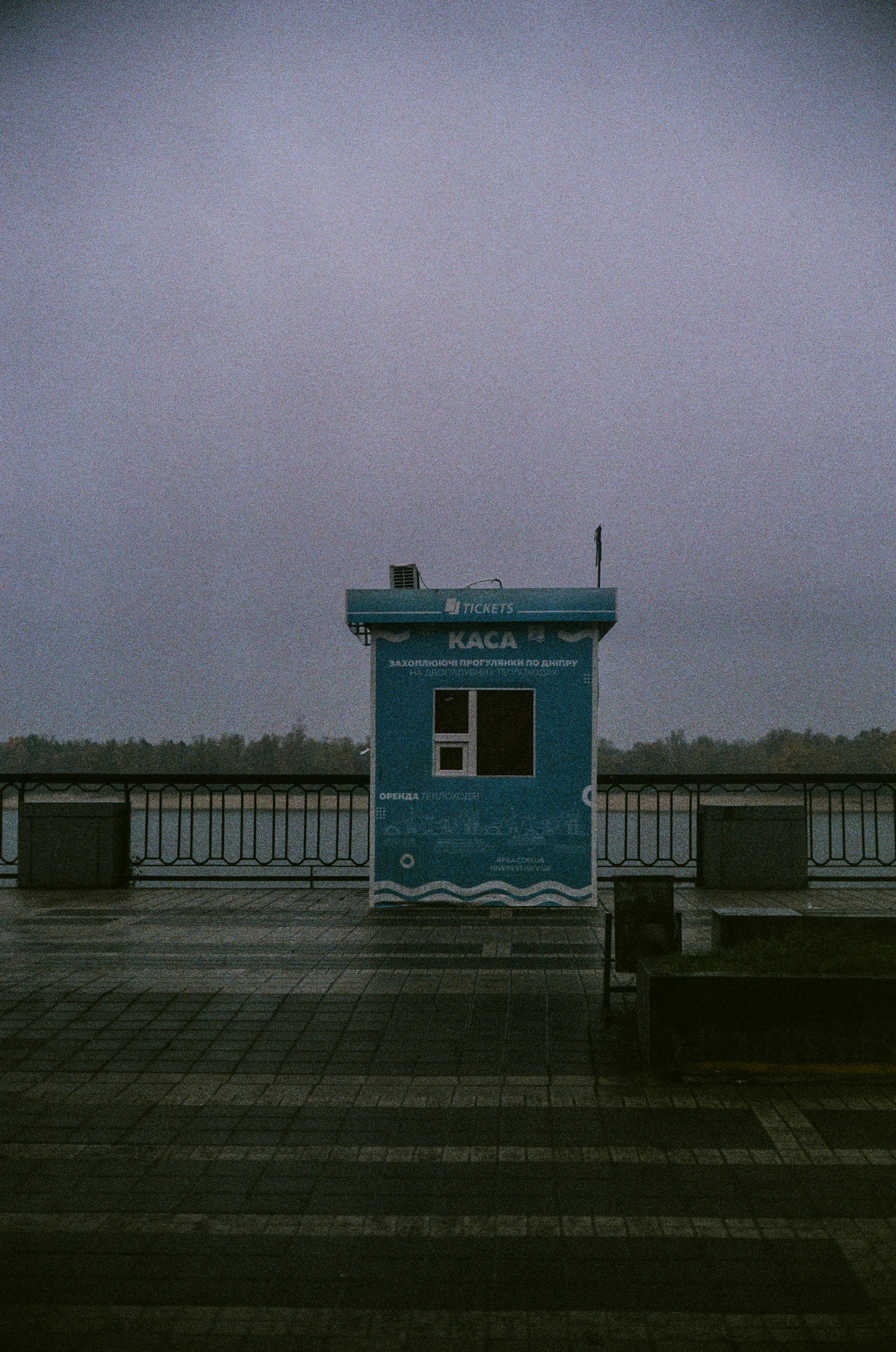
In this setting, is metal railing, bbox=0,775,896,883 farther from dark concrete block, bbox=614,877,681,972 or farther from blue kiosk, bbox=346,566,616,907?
dark concrete block, bbox=614,877,681,972

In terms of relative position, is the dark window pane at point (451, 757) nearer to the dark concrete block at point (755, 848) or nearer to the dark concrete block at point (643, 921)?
the dark concrete block at point (755, 848)

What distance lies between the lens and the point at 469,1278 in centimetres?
358

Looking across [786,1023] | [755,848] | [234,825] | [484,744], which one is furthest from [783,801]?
[234,825]

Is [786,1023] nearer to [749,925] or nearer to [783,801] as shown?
[749,925]

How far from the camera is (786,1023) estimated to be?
5.62 meters

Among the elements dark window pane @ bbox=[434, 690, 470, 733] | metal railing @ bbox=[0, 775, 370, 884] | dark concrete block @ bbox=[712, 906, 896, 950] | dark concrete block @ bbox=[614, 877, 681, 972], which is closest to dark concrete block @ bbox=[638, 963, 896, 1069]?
dark concrete block @ bbox=[614, 877, 681, 972]

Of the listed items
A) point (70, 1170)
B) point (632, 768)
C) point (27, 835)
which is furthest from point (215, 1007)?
point (632, 768)

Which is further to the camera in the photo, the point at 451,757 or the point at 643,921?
Result: the point at 451,757

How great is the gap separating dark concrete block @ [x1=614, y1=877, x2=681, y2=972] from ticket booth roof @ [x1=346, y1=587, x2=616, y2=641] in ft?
13.2

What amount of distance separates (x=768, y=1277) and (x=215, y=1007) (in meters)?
4.22

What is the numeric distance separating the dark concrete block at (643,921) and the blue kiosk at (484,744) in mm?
3600

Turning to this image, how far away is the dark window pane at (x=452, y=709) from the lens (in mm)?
10461

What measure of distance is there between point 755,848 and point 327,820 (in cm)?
505

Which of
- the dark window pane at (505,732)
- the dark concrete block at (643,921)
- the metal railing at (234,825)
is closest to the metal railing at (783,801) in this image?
the dark window pane at (505,732)
